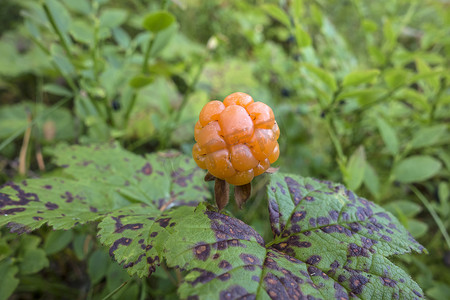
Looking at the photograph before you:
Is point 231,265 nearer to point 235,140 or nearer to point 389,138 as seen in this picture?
point 235,140

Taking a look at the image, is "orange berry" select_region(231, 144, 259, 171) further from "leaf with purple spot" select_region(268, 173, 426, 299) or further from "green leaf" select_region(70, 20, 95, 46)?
"green leaf" select_region(70, 20, 95, 46)

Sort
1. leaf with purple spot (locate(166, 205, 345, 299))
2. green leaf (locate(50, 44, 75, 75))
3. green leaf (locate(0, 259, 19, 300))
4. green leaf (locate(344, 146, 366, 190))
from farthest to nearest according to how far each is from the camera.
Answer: green leaf (locate(50, 44, 75, 75)) → green leaf (locate(344, 146, 366, 190)) → green leaf (locate(0, 259, 19, 300)) → leaf with purple spot (locate(166, 205, 345, 299))

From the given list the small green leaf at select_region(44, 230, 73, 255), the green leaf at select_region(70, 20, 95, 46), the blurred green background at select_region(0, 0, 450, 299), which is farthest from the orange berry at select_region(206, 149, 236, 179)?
the green leaf at select_region(70, 20, 95, 46)

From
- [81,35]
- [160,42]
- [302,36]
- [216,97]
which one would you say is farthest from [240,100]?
[216,97]

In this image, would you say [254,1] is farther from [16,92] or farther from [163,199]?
[163,199]

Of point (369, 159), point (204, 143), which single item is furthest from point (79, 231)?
point (369, 159)

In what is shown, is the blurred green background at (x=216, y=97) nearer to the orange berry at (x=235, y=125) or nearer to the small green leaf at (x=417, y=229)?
the small green leaf at (x=417, y=229)

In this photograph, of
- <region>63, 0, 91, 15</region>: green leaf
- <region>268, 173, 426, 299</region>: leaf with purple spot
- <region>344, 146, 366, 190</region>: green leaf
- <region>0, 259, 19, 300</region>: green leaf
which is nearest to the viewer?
<region>268, 173, 426, 299</region>: leaf with purple spot
